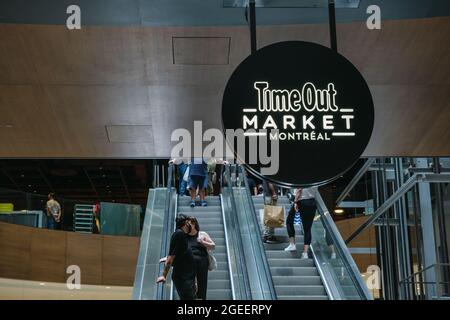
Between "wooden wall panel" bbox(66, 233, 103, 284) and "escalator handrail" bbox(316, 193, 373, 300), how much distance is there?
9.94 meters

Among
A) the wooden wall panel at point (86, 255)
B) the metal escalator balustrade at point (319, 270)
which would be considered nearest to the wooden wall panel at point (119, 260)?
the wooden wall panel at point (86, 255)

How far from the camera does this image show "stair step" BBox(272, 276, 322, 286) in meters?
10.4

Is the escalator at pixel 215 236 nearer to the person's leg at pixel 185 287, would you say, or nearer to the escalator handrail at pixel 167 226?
the escalator handrail at pixel 167 226

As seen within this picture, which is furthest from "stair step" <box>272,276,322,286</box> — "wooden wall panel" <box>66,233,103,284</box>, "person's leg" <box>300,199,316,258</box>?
"wooden wall panel" <box>66,233,103,284</box>

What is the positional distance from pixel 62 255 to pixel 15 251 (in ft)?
4.77

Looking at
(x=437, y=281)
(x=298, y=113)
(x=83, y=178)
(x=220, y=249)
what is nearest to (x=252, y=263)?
(x=220, y=249)

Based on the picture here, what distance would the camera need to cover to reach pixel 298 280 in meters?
10.5

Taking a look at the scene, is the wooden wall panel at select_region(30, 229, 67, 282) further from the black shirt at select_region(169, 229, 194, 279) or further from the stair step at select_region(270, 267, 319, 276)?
the black shirt at select_region(169, 229, 194, 279)

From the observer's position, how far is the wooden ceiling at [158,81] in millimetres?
5340

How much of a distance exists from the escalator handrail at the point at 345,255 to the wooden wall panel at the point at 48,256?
9714 millimetres

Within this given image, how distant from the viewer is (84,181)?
2627cm
